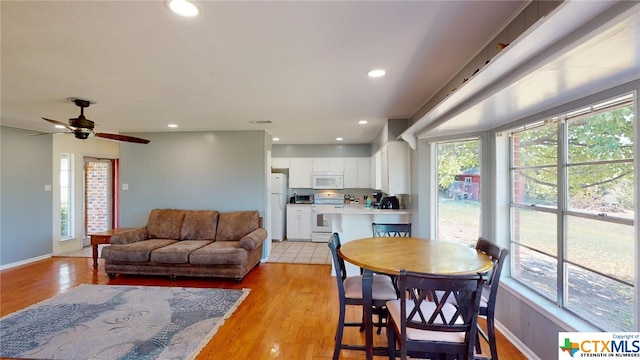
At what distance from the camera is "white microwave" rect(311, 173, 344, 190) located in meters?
6.74

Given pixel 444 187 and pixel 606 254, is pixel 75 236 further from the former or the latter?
pixel 606 254

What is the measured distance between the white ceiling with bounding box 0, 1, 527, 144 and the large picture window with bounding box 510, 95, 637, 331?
935 mm

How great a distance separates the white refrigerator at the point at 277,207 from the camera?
6.54 metres

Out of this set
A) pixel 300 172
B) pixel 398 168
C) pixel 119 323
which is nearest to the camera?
pixel 119 323

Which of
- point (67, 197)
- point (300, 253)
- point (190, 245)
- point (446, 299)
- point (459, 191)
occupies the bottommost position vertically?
point (300, 253)

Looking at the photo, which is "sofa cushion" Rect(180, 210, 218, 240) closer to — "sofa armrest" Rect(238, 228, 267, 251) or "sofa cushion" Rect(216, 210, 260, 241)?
"sofa cushion" Rect(216, 210, 260, 241)

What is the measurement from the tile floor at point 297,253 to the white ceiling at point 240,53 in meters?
2.78

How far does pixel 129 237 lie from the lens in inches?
171

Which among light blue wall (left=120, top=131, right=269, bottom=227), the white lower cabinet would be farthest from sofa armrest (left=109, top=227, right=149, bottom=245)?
the white lower cabinet

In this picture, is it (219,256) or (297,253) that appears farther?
(297,253)

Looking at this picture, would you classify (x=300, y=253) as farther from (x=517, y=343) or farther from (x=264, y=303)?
(x=517, y=343)

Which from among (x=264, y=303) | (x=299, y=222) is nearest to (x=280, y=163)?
(x=299, y=222)

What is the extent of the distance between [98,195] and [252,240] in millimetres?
4652

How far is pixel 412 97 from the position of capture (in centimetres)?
298
